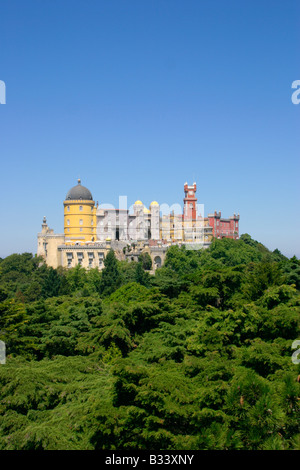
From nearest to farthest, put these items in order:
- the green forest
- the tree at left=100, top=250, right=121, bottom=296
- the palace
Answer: the green forest, the tree at left=100, top=250, right=121, bottom=296, the palace

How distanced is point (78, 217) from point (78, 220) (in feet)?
1.19

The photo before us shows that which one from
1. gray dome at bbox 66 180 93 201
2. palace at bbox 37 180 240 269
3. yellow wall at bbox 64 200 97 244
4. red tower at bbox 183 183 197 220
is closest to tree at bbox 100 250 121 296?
palace at bbox 37 180 240 269

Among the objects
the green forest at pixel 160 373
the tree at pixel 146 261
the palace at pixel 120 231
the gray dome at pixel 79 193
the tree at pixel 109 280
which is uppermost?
the gray dome at pixel 79 193

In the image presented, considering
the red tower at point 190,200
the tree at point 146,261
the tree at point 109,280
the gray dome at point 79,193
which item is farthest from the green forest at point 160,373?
the red tower at point 190,200

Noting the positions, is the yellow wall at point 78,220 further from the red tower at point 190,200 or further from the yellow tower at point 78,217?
the red tower at point 190,200

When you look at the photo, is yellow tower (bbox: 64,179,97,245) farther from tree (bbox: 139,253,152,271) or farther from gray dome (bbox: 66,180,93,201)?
tree (bbox: 139,253,152,271)

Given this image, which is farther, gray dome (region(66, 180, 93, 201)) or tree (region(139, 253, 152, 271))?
gray dome (region(66, 180, 93, 201))

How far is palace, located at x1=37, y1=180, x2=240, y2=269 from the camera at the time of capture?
5753 cm

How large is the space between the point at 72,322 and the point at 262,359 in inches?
434

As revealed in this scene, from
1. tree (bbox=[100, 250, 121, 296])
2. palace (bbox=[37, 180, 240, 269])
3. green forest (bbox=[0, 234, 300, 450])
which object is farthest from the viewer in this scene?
palace (bbox=[37, 180, 240, 269])

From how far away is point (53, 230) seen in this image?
62.4 metres

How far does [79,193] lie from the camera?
197ft

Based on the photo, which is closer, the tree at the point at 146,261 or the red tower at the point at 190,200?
the tree at the point at 146,261

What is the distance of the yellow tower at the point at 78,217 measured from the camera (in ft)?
195
